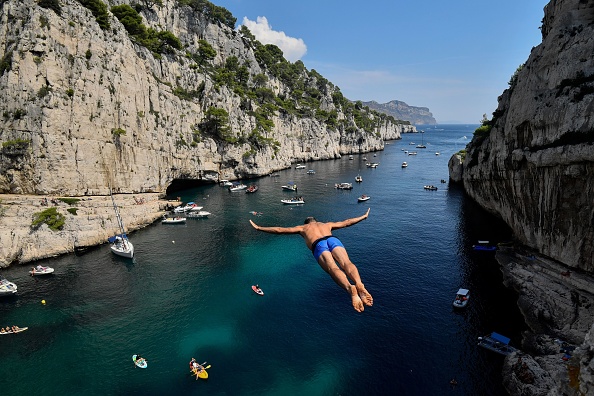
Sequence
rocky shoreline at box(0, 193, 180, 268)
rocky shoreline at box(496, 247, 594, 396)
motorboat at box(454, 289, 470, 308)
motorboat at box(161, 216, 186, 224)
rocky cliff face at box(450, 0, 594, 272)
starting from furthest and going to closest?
motorboat at box(161, 216, 186, 224) → rocky shoreline at box(0, 193, 180, 268) → motorboat at box(454, 289, 470, 308) → rocky cliff face at box(450, 0, 594, 272) → rocky shoreline at box(496, 247, 594, 396)

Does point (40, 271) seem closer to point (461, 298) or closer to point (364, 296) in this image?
point (364, 296)

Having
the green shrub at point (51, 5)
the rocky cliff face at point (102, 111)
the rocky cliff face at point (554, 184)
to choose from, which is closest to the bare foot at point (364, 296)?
the rocky cliff face at point (554, 184)

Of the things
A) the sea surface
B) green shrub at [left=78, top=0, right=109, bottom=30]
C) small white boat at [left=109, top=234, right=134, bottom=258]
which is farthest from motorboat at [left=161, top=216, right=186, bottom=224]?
green shrub at [left=78, top=0, right=109, bottom=30]

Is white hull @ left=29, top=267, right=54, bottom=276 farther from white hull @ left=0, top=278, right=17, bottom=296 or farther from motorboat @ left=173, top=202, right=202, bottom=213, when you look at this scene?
motorboat @ left=173, top=202, right=202, bottom=213

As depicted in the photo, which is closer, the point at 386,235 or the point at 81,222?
the point at 81,222

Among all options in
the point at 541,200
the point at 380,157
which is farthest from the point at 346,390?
the point at 380,157

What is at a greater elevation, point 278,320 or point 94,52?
point 94,52

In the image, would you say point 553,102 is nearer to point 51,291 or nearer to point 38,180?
point 51,291
